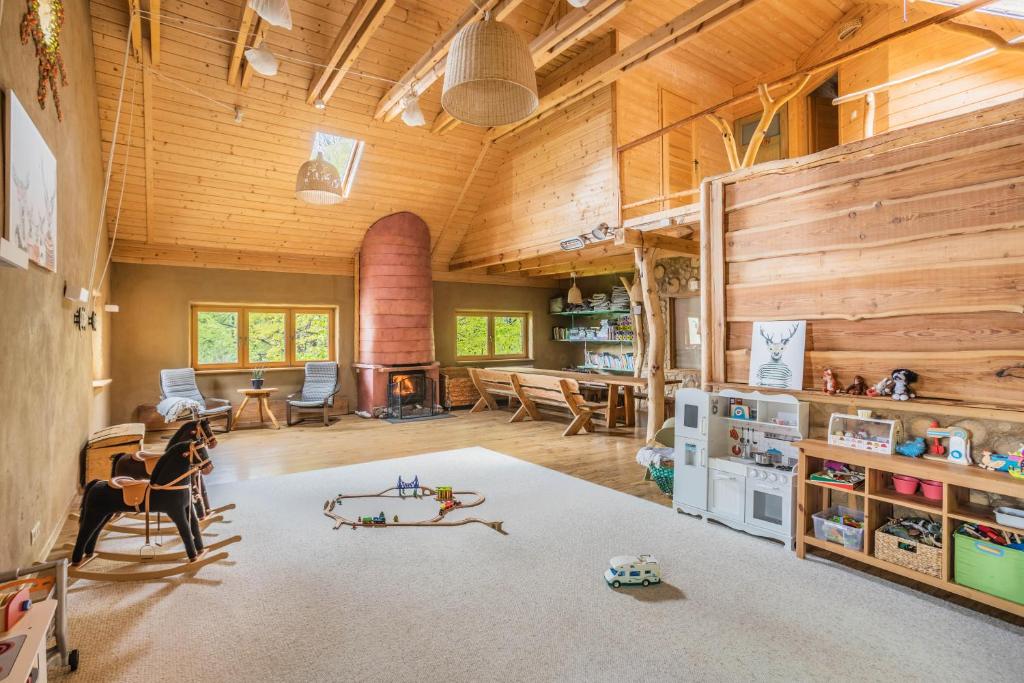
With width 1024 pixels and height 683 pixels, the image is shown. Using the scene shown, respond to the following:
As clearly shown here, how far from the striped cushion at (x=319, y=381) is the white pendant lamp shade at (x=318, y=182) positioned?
3638mm

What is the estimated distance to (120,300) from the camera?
737 cm

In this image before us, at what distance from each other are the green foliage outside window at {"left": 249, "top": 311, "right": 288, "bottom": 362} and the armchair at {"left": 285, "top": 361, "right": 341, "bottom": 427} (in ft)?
1.94

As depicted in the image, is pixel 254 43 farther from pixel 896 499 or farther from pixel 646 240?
pixel 896 499

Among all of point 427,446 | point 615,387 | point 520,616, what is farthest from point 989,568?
point 615,387

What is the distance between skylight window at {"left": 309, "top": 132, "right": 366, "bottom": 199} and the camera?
23.6ft

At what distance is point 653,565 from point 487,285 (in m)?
8.26

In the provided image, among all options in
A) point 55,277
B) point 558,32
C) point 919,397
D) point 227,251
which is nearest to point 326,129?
point 227,251

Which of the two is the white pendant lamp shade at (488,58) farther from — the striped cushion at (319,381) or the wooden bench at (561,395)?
the striped cushion at (319,381)

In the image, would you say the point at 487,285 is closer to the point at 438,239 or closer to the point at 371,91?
the point at 438,239

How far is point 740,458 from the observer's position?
376 centimetres

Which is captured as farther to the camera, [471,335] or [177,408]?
[471,335]

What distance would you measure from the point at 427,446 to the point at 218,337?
4.16 m

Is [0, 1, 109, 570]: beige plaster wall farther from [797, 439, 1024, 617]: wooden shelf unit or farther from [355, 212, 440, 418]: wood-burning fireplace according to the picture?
[797, 439, 1024, 617]: wooden shelf unit

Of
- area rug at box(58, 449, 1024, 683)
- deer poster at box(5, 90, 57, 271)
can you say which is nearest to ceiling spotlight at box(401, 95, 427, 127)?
deer poster at box(5, 90, 57, 271)
